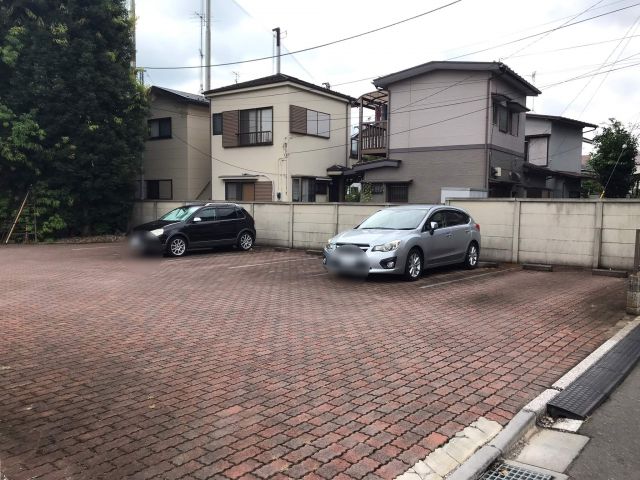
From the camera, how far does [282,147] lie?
2341 cm

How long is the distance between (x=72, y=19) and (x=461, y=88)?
15.0 meters

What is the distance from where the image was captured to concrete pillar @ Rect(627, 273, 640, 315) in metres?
7.30

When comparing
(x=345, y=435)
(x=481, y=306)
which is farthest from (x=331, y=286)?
(x=345, y=435)

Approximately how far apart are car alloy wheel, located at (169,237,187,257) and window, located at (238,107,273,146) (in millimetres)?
9798

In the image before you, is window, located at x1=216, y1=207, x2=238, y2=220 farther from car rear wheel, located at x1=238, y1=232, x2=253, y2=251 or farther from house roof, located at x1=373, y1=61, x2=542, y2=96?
house roof, located at x1=373, y1=61, x2=542, y2=96

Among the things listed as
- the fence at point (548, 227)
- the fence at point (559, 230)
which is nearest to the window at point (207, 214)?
the fence at point (548, 227)

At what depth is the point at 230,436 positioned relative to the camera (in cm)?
358

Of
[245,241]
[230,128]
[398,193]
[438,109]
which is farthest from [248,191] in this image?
[438,109]

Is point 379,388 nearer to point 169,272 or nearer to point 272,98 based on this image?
point 169,272

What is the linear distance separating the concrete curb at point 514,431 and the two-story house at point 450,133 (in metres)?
14.3

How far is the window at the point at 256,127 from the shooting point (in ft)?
78.2

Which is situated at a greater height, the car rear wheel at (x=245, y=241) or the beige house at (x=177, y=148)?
the beige house at (x=177, y=148)

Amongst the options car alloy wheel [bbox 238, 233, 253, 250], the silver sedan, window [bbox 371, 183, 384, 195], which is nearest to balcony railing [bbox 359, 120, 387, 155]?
window [bbox 371, 183, 384, 195]

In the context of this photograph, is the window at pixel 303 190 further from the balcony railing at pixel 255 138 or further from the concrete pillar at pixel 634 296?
the concrete pillar at pixel 634 296
